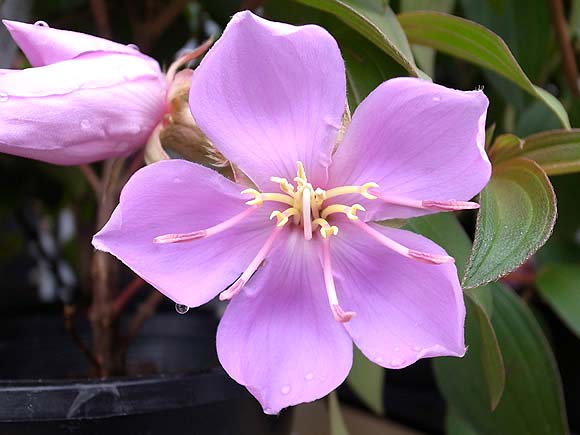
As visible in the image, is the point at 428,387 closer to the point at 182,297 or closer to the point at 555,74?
the point at 555,74

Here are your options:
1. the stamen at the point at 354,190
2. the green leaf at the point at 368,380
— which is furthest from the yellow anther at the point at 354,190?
the green leaf at the point at 368,380

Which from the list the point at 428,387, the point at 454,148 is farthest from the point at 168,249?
the point at 428,387

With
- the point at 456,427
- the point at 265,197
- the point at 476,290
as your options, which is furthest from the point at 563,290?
the point at 265,197

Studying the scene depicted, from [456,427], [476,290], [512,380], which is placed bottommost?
[456,427]

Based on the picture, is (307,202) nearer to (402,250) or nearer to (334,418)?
(402,250)

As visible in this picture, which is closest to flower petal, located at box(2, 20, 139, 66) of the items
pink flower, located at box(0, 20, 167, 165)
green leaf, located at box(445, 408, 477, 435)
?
pink flower, located at box(0, 20, 167, 165)

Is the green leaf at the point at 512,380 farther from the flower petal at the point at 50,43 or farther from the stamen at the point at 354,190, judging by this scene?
the flower petal at the point at 50,43

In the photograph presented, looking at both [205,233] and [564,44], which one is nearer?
[205,233]
